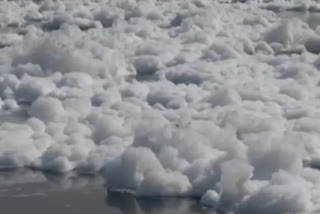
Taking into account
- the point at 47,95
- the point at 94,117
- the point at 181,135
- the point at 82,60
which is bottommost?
the point at 181,135

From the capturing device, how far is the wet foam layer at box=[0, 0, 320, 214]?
26.3 ft

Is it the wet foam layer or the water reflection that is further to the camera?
the wet foam layer

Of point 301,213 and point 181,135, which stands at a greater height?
point 181,135

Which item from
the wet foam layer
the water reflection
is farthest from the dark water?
the wet foam layer

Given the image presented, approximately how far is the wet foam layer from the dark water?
11 cm

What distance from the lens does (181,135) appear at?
8562mm

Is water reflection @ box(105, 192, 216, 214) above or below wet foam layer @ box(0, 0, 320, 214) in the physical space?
below

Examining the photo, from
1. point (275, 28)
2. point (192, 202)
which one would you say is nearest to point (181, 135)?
point (192, 202)

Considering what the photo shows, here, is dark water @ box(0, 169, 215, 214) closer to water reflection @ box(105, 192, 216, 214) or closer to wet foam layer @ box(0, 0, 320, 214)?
water reflection @ box(105, 192, 216, 214)

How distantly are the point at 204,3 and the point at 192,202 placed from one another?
11.3m

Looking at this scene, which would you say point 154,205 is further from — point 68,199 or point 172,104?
point 172,104

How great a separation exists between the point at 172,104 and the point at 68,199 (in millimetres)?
2947

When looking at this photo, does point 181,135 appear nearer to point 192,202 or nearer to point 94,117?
point 192,202

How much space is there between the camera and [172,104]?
10.8 m
